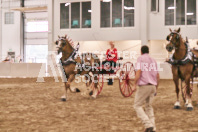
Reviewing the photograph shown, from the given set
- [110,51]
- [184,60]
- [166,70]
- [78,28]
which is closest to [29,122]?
[184,60]

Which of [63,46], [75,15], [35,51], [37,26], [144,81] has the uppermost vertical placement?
[37,26]

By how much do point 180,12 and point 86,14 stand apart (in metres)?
8.46

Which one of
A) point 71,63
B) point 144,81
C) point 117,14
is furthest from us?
point 117,14

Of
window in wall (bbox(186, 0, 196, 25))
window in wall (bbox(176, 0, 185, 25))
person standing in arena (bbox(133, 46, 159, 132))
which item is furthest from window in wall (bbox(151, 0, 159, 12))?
person standing in arena (bbox(133, 46, 159, 132))

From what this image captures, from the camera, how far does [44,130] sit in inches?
299

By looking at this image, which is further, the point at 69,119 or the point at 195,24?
the point at 195,24

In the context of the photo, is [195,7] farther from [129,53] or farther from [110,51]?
[110,51]

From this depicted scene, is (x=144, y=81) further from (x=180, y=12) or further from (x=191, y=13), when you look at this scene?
(x=180, y=12)

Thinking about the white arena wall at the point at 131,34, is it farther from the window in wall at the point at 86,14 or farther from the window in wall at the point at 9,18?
the window in wall at the point at 9,18

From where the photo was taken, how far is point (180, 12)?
2881 centimetres

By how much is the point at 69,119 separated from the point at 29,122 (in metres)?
1.02

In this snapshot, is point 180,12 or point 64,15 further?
point 64,15

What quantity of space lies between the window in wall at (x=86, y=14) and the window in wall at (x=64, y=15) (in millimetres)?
1699

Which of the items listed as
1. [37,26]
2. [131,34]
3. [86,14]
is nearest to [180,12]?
[131,34]
